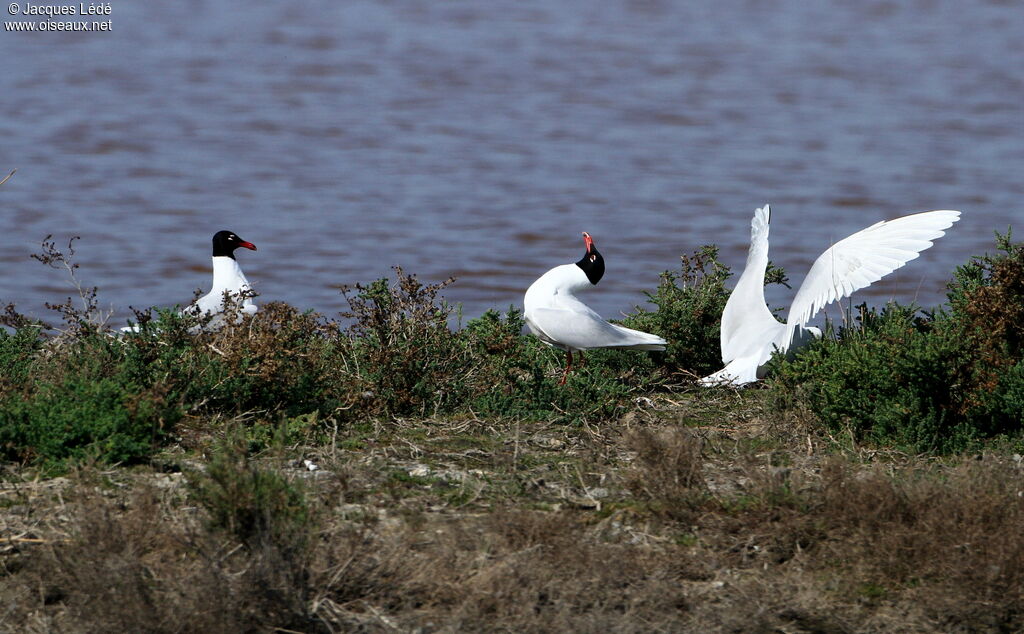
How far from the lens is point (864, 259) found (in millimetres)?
7406

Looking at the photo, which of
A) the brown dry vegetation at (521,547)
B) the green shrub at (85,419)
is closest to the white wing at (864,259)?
the brown dry vegetation at (521,547)

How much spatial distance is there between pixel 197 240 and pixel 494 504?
9.43 m

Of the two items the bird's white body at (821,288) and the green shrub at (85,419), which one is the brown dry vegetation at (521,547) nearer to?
the green shrub at (85,419)

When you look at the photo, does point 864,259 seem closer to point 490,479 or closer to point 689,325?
point 689,325

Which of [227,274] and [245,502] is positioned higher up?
[227,274]

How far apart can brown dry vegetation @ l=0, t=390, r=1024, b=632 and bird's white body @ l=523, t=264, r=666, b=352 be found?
1.64 meters

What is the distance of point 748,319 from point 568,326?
103 centimetres

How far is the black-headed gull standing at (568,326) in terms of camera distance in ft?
24.6

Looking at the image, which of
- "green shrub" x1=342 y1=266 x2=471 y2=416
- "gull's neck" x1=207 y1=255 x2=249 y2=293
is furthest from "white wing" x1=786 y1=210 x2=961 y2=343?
"gull's neck" x1=207 y1=255 x2=249 y2=293

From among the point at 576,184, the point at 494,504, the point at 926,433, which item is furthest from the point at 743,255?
the point at 494,504

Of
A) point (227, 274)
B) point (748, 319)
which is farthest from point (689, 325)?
point (227, 274)

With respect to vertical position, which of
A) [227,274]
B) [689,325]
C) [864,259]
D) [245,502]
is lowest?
[245,502]

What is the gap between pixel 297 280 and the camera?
41.8 feet

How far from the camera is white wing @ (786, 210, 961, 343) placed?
7.32m
